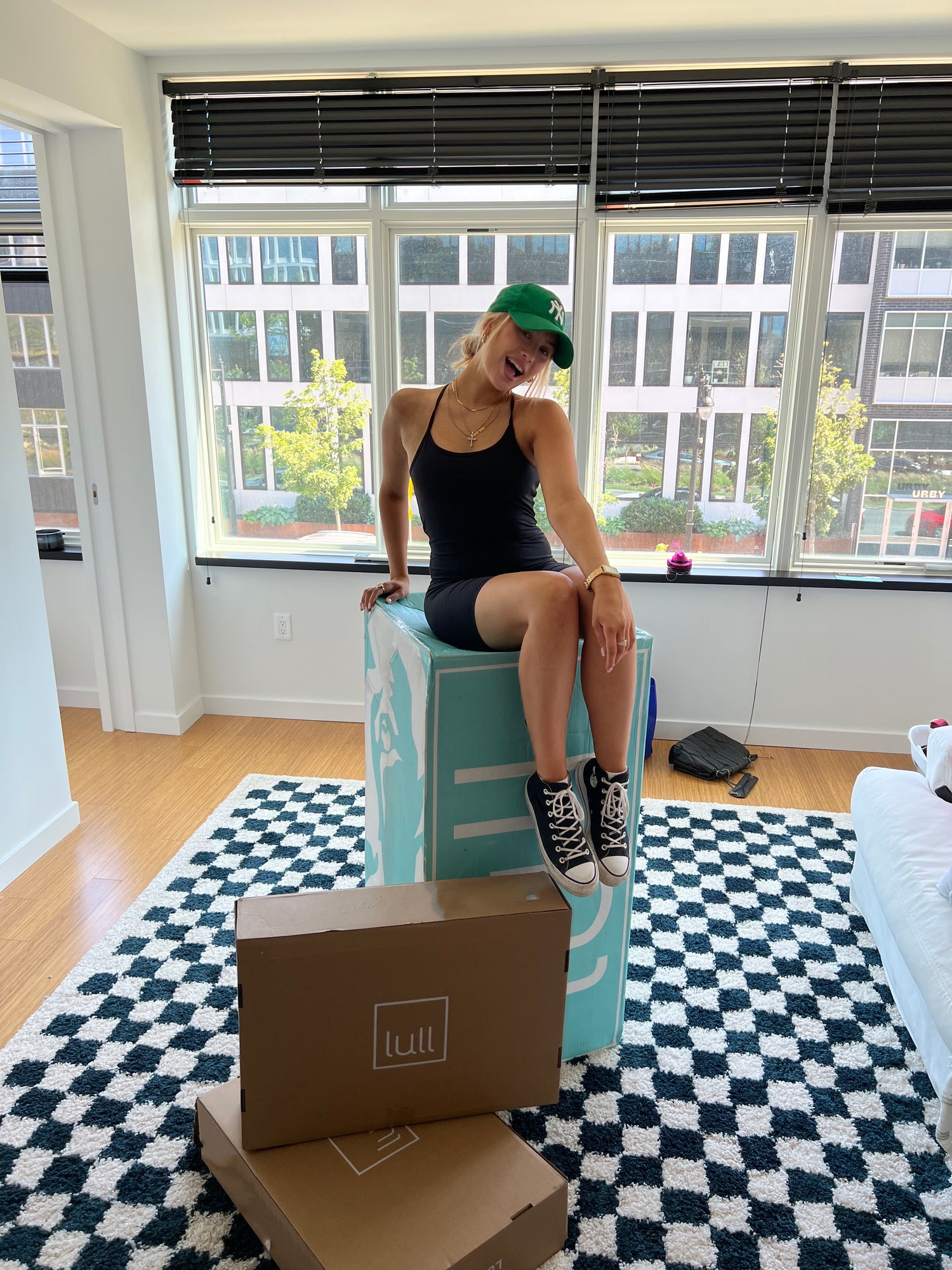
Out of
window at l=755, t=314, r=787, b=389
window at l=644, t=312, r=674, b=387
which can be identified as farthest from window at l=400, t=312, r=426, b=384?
window at l=755, t=314, r=787, b=389

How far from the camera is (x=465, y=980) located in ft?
4.61

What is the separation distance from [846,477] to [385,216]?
6.40ft

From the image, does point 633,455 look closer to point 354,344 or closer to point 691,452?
point 691,452

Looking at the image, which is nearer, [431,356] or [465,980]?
[465,980]

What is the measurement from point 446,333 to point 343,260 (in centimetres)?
47

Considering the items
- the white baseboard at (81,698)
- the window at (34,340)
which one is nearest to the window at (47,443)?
the window at (34,340)

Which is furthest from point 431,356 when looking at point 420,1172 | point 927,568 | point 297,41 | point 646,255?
point 420,1172

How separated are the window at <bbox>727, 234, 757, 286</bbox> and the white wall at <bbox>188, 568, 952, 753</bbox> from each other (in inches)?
43.8

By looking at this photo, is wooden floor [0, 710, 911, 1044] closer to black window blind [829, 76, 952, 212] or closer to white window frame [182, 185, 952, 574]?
white window frame [182, 185, 952, 574]

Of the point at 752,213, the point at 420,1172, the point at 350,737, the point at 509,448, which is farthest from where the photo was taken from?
the point at 350,737

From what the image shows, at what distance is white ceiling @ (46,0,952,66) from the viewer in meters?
2.56

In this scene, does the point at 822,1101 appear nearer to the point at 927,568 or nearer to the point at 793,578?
the point at 793,578

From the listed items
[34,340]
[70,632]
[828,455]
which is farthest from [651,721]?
[34,340]

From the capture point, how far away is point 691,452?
10.8 ft
